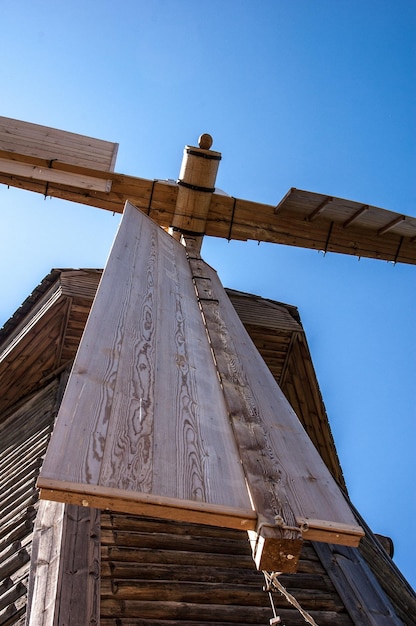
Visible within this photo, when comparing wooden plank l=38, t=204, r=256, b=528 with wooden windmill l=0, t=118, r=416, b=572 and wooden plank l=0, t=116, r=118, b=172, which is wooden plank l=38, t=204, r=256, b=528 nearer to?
wooden windmill l=0, t=118, r=416, b=572

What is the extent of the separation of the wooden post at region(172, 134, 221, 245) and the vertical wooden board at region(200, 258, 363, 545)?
2.88m

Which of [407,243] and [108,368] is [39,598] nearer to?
[108,368]

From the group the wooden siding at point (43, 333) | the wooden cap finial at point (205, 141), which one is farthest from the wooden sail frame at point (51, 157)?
the wooden siding at point (43, 333)

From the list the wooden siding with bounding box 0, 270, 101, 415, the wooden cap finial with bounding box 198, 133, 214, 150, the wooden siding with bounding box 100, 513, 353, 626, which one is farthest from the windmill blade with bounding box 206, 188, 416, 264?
the wooden siding with bounding box 100, 513, 353, 626

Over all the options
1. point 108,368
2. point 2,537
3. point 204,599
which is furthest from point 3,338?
point 108,368

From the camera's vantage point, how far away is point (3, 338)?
6.19m

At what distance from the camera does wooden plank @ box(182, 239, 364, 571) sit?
4.80 ft

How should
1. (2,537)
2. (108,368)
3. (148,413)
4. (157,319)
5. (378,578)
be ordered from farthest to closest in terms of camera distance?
(378,578) < (2,537) < (157,319) < (108,368) < (148,413)

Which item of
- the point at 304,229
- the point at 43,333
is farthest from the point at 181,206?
the point at 43,333

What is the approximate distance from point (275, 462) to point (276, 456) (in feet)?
0.14

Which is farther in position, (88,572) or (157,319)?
(88,572)

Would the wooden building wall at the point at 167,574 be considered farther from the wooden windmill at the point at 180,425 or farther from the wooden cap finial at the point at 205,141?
the wooden cap finial at the point at 205,141

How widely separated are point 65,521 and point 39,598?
557 mm

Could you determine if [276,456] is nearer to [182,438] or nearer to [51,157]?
[182,438]
